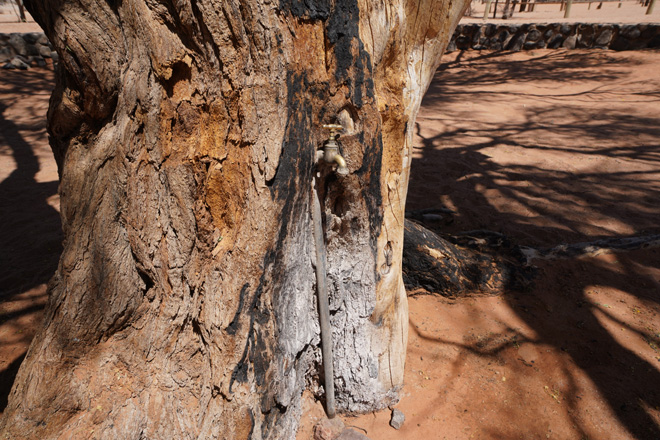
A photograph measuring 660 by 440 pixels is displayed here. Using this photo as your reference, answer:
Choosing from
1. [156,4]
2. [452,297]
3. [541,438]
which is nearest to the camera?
[156,4]

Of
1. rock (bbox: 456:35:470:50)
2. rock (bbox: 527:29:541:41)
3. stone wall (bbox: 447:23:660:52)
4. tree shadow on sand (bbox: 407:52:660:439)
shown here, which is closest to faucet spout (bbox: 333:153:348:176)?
tree shadow on sand (bbox: 407:52:660:439)

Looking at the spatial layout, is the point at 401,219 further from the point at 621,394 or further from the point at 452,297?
the point at 621,394

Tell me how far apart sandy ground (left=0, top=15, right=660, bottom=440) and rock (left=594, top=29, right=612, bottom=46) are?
4.24m

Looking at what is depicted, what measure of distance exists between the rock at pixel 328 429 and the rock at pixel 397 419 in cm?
27

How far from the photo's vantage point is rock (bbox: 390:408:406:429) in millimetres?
2125

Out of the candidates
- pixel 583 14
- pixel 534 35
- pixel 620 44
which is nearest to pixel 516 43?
pixel 534 35

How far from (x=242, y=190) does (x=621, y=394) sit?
2352 mm

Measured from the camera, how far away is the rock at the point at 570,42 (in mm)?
11922

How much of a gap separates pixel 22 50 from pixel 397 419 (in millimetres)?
13812

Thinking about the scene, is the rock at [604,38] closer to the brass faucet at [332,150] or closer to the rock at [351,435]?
the brass faucet at [332,150]

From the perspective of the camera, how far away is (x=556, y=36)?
1217cm

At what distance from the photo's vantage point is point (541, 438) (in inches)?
80.3

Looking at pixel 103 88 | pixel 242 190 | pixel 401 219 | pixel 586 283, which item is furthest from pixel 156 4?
pixel 586 283

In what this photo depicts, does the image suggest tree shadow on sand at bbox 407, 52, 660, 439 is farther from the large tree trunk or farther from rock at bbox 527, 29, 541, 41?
rock at bbox 527, 29, 541, 41
